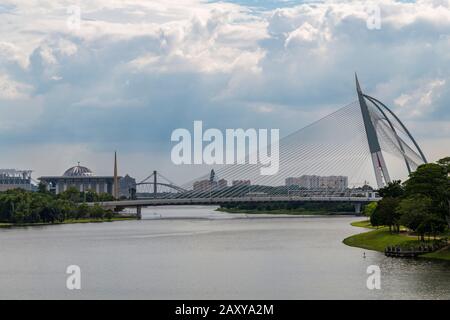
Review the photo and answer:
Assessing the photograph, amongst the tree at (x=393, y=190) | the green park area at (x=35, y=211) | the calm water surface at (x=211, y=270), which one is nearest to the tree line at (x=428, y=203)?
the calm water surface at (x=211, y=270)

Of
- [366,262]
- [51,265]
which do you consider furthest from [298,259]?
[51,265]

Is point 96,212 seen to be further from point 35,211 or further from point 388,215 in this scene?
point 388,215

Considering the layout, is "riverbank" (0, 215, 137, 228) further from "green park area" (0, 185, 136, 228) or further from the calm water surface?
the calm water surface

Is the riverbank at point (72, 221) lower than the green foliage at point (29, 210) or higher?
Result: lower

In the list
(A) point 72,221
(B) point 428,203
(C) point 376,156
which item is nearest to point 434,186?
(B) point 428,203

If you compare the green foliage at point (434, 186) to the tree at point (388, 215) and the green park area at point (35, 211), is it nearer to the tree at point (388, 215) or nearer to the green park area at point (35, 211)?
the tree at point (388, 215)
